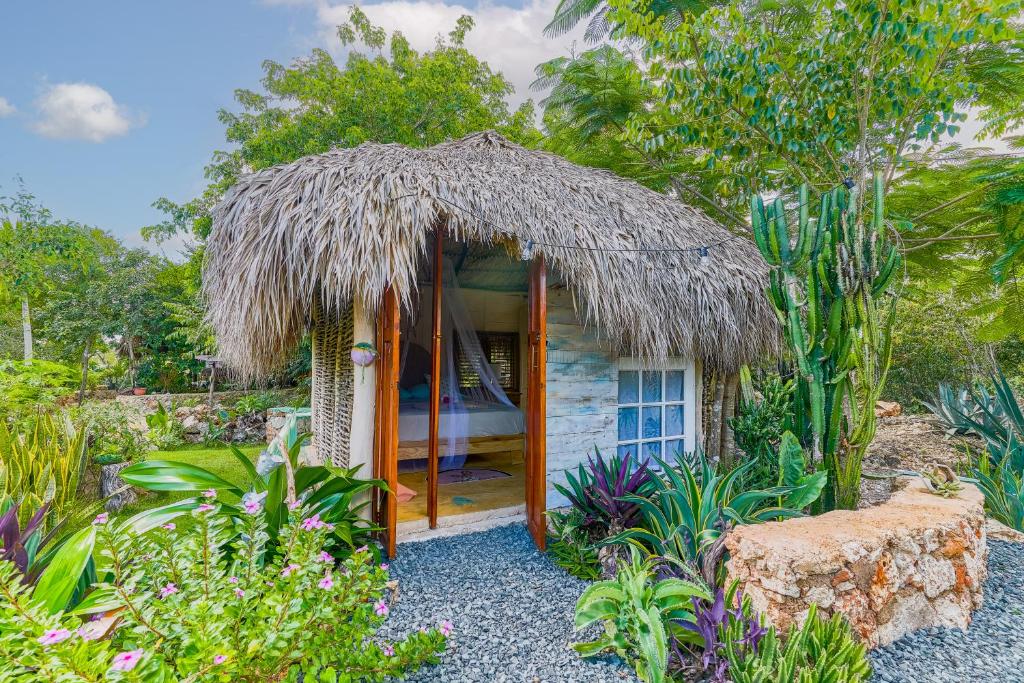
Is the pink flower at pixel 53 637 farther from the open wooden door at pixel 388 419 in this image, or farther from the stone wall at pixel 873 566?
the stone wall at pixel 873 566

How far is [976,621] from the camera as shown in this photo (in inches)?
94.5

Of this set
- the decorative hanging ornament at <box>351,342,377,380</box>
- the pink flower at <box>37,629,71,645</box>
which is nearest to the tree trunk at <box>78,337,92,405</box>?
the decorative hanging ornament at <box>351,342,377,380</box>

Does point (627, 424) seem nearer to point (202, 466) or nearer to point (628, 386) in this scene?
point (628, 386)

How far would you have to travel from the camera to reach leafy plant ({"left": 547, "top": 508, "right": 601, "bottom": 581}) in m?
2.96

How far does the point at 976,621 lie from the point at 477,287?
494cm

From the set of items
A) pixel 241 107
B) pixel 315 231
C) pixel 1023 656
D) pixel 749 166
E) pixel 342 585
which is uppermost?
pixel 241 107

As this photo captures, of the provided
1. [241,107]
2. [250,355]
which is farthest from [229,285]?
[241,107]

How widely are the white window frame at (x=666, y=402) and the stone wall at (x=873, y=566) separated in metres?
2.02

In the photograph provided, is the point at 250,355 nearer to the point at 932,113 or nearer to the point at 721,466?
the point at 721,466

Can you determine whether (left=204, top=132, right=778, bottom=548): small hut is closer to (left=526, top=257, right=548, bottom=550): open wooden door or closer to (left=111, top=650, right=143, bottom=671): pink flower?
(left=526, top=257, right=548, bottom=550): open wooden door

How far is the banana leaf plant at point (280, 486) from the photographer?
251cm

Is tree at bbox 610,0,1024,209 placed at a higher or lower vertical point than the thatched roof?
higher

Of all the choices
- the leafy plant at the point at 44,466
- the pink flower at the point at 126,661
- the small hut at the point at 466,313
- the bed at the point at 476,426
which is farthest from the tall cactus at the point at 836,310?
the leafy plant at the point at 44,466

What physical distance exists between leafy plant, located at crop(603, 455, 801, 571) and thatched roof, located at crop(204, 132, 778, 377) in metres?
1.34
